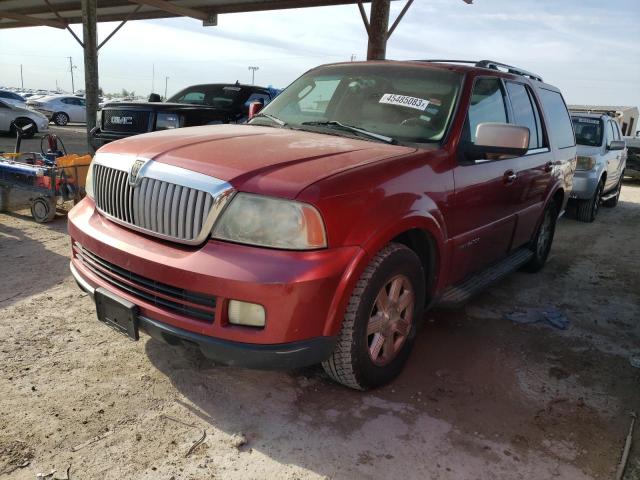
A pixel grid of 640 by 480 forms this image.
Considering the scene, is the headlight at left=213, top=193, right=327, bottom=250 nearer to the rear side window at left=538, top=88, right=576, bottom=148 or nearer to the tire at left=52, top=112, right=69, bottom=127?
the rear side window at left=538, top=88, right=576, bottom=148

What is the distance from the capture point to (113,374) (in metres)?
2.89

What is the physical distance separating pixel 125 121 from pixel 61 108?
2054 cm

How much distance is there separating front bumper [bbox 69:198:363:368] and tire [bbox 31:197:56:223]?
4.15 metres

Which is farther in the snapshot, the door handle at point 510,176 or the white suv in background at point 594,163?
the white suv in background at point 594,163

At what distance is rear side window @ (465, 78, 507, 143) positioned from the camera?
3.37 meters

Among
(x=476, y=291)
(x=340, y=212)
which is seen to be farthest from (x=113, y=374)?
(x=476, y=291)

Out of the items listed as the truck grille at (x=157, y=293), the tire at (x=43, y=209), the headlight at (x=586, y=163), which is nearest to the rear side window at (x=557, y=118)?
the headlight at (x=586, y=163)

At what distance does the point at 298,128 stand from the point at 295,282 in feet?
5.24

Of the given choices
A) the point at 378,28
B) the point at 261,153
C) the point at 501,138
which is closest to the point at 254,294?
the point at 261,153

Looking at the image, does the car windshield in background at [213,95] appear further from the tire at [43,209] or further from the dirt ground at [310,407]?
the dirt ground at [310,407]

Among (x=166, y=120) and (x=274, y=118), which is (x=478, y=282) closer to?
(x=274, y=118)

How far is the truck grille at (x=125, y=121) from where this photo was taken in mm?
7340

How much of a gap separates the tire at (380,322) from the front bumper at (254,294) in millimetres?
167

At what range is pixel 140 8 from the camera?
1404 centimetres
